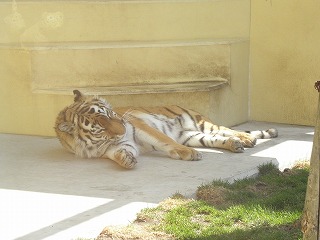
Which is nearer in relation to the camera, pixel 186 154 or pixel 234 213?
pixel 234 213

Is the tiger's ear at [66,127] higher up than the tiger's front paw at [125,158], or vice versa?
the tiger's ear at [66,127]

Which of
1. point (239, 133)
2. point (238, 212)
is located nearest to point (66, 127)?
point (239, 133)

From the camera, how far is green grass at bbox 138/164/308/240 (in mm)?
4594

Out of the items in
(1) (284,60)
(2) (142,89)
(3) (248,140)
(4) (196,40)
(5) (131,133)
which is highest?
(4) (196,40)

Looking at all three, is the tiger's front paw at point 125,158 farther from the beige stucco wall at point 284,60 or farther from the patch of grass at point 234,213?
the beige stucco wall at point 284,60

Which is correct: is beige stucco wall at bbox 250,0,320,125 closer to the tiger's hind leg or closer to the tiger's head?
the tiger's hind leg

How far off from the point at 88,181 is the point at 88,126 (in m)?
0.83

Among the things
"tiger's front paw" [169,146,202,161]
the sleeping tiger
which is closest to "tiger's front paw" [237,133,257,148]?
the sleeping tiger

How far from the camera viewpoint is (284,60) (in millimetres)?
7957

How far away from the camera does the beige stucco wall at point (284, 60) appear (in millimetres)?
7820

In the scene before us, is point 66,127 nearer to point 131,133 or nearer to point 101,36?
Answer: point 131,133

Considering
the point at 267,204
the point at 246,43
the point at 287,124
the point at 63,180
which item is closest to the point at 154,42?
the point at 246,43

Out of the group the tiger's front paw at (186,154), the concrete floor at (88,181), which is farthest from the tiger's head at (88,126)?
the tiger's front paw at (186,154)

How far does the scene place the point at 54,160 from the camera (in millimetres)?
6445
